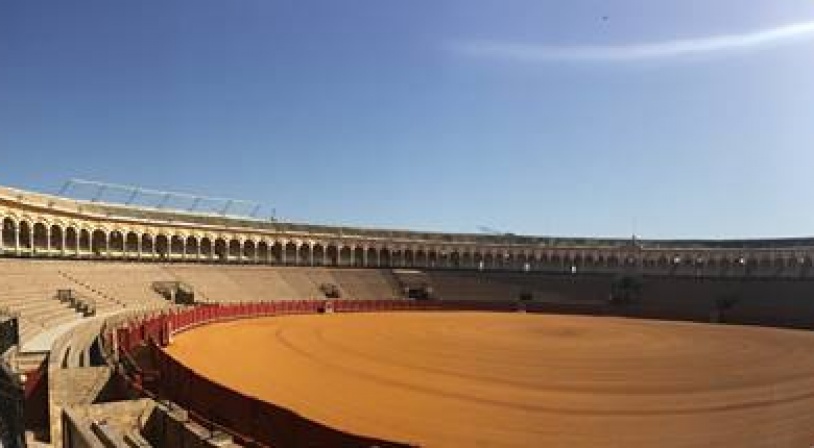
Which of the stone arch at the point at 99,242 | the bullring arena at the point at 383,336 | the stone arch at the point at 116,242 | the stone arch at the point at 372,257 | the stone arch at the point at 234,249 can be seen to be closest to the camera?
the bullring arena at the point at 383,336

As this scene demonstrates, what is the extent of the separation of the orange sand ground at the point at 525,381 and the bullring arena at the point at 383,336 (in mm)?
119

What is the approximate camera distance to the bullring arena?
15.3 metres

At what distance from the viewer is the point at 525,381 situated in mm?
22812

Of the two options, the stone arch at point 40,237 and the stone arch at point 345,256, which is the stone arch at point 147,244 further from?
the stone arch at point 345,256

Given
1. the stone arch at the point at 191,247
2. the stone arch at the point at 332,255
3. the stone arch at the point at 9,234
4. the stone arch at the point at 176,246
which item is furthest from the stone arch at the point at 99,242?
the stone arch at the point at 332,255

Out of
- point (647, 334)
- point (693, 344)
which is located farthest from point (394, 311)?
point (693, 344)

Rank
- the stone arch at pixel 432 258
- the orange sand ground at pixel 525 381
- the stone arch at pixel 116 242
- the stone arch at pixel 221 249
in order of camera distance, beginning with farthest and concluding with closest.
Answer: the stone arch at pixel 432 258, the stone arch at pixel 221 249, the stone arch at pixel 116 242, the orange sand ground at pixel 525 381

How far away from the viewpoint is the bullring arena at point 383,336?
1532 cm

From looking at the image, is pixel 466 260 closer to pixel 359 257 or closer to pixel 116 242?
pixel 359 257

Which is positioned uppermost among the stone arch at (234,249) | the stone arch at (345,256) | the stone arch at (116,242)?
the stone arch at (116,242)

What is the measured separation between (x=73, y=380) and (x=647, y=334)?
32.3 m

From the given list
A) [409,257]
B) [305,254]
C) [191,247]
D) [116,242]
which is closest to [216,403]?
[116,242]

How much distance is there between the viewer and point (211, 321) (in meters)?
41.2

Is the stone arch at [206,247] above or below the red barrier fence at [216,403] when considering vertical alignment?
above
